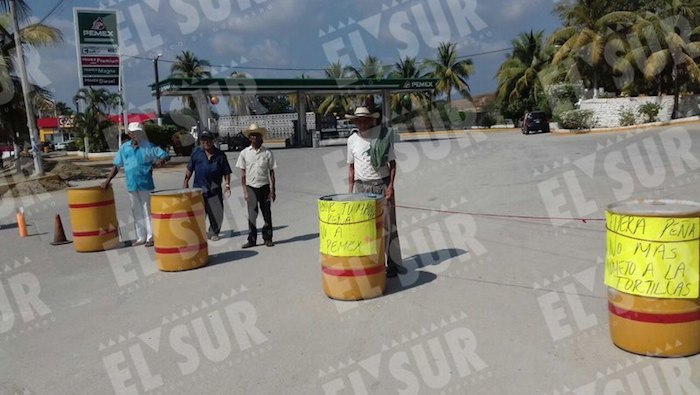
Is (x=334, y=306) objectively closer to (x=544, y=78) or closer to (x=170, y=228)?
(x=170, y=228)

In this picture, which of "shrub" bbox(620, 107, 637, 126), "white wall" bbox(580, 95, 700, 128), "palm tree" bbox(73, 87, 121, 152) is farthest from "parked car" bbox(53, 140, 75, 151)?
"shrub" bbox(620, 107, 637, 126)

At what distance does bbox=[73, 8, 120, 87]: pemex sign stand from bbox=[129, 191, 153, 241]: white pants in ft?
74.1

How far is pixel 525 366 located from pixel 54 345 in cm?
399

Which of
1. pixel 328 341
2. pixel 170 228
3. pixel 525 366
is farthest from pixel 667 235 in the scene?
pixel 170 228

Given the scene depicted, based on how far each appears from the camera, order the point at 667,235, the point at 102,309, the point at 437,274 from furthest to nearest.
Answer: the point at 437,274 → the point at 102,309 → the point at 667,235

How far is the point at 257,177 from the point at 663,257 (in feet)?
18.5

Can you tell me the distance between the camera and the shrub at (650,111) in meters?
34.1

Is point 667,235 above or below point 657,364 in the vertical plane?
above

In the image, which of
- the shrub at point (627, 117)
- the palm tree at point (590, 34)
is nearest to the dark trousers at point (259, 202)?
the shrub at point (627, 117)

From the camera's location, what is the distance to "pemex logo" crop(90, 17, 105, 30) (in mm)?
28669

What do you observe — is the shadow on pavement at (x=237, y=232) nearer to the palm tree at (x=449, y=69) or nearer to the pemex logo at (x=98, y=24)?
the pemex logo at (x=98, y=24)

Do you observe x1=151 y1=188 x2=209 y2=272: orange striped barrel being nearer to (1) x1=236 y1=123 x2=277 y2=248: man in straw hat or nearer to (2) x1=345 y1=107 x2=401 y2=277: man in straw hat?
(1) x1=236 y1=123 x2=277 y2=248: man in straw hat

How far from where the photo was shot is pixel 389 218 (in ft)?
21.5

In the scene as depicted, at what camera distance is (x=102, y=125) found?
4569cm
